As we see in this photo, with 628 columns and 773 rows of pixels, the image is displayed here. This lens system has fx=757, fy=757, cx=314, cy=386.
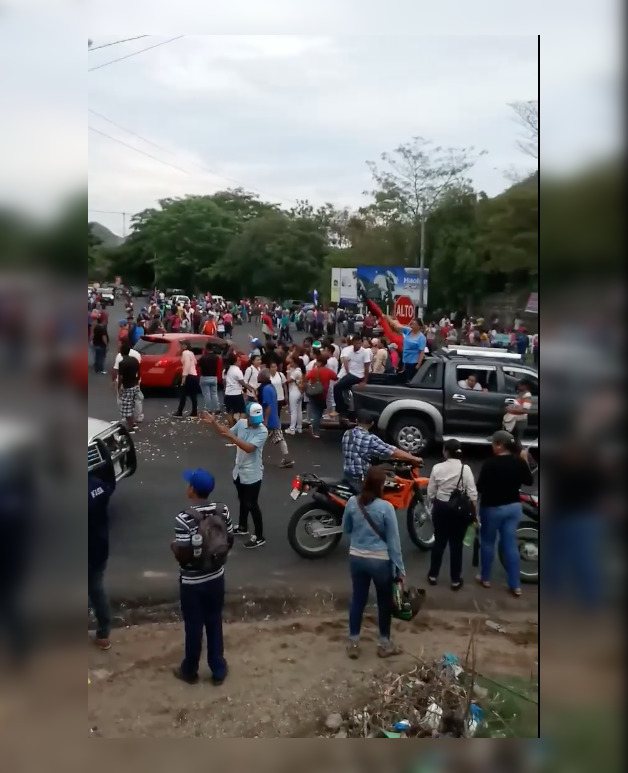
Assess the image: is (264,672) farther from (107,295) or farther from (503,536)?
(107,295)

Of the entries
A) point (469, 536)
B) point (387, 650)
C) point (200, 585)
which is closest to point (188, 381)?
point (200, 585)

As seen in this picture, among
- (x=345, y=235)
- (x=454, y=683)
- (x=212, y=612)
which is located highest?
(x=345, y=235)

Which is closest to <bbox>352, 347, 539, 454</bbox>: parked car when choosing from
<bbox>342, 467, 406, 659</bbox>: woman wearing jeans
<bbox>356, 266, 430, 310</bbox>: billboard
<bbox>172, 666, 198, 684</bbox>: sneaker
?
<bbox>342, 467, 406, 659</bbox>: woman wearing jeans

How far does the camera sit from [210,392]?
5.38m

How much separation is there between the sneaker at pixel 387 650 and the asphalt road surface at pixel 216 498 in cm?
55

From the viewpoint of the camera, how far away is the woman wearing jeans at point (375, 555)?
4.82 m

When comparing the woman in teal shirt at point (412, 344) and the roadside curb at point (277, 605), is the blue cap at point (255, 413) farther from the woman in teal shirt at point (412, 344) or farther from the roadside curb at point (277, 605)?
the roadside curb at point (277, 605)

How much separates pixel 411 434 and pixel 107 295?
7.36ft

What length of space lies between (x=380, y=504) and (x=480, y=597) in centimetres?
110
